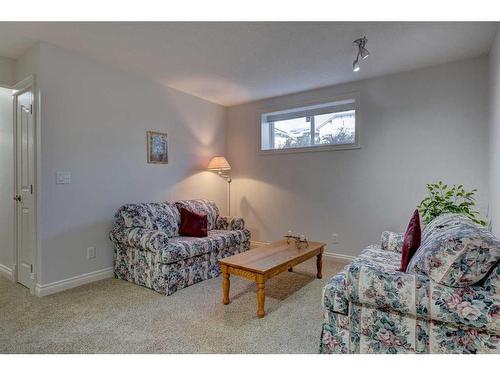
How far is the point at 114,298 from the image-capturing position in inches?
104

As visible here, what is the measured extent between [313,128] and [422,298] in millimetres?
3187

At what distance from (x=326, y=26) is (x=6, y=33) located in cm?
288

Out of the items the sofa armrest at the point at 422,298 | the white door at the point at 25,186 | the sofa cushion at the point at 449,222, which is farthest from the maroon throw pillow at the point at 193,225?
the sofa cushion at the point at 449,222

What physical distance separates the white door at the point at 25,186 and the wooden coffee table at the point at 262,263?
2.00 metres

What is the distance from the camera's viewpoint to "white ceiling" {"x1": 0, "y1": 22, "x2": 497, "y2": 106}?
7.87 feet

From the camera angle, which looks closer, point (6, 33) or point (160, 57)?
point (6, 33)

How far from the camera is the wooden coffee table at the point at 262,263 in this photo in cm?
227

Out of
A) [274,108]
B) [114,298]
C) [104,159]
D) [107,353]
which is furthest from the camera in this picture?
[274,108]

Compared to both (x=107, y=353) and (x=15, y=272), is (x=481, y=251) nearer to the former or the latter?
(x=107, y=353)

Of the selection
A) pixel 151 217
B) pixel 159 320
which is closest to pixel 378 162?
pixel 151 217

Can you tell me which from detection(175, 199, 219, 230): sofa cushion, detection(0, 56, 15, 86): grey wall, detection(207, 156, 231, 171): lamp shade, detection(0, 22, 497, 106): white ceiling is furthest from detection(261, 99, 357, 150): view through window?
detection(0, 56, 15, 86): grey wall

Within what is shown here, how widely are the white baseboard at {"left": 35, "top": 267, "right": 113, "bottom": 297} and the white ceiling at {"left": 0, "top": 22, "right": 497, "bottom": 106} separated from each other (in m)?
2.37

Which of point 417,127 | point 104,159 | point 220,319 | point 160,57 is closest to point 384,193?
point 417,127

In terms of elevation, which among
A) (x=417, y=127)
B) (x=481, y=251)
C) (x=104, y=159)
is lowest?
(x=481, y=251)
